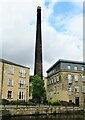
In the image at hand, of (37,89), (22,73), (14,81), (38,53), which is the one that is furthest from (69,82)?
(14,81)

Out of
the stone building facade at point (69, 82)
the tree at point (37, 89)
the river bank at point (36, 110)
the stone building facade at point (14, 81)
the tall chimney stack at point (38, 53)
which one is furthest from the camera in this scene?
the tall chimney stack at point (38, 53)

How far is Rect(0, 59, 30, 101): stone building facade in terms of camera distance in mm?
40156

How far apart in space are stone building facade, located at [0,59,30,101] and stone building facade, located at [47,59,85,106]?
29.1ft

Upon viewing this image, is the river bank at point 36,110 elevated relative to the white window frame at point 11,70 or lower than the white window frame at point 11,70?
lower

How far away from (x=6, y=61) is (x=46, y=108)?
39.4ft

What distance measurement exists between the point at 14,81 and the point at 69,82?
1381 cm

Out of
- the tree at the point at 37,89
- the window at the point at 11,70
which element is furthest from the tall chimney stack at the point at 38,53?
the window at the point at 11,70

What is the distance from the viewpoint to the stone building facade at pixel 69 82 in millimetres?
49125

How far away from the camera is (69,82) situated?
1970 inches

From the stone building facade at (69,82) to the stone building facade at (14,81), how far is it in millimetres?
8862

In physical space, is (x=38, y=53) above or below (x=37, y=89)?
above

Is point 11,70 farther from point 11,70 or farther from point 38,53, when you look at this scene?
point 38,53

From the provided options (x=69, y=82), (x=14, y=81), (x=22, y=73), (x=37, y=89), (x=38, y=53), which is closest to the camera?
(x=14, y=81)

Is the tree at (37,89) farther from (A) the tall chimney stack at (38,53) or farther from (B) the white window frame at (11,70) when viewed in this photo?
(A) the tall chimney stack at (38,53)
